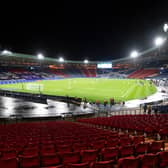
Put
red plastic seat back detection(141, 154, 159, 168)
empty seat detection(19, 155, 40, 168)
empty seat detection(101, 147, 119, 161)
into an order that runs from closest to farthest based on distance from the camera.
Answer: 1. red plastic seat back detection(141, 154, 159, 168)
2. empty seat detection(19, 155, 40, 168)
3. empty seat detection(101, 147, 119, 161)

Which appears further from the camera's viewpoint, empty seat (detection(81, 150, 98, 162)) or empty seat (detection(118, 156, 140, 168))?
empty seat (detection(81, 150, 98, 162))

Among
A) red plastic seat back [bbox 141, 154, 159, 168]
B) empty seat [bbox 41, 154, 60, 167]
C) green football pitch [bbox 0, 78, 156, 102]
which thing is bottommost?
empty seat [bbox 41, 154, 60, 167]

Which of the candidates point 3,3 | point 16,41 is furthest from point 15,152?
point 16,41

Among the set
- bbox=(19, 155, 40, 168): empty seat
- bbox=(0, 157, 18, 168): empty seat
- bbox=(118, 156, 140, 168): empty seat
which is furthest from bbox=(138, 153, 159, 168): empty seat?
bbox=(0, 157, 18, 168): empty seat

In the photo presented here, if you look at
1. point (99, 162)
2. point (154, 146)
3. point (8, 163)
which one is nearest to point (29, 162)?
Result: point (8, 163)

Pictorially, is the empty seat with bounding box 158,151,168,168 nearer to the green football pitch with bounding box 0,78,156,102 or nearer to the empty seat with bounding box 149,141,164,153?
the empty seat with bounding box 149,141,164,153

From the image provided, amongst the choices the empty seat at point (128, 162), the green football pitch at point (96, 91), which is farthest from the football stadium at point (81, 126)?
the green football pitch at point (96, 91)

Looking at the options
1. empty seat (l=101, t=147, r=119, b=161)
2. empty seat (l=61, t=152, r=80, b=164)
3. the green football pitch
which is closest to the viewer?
empty seat (l=61, t=152, r=80, b=164)

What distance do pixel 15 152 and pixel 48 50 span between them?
363 feet

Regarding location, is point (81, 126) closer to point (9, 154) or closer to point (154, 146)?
point (154, 146)

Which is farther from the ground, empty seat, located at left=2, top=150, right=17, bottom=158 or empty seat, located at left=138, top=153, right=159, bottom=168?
empty seat, located at left=138, top=153, right=159, bottom=168

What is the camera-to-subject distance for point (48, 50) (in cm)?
11350

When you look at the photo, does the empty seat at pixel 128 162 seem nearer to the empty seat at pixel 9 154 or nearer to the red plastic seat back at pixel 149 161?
the red plastic seat back at pixel 149 161

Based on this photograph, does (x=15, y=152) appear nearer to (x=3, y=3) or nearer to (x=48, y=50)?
(x=3, y=3)
